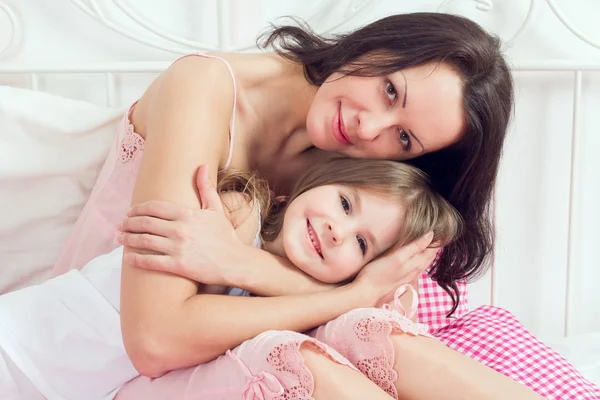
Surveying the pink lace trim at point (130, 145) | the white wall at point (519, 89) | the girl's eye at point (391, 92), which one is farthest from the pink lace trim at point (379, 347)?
the white wall at point (519, 89)

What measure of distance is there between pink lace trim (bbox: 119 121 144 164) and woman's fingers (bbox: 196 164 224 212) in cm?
24

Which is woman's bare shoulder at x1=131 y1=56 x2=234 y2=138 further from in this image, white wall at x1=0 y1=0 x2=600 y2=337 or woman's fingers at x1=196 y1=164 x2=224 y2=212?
white wall at x1=0 y1=0 x2=600 y2=337

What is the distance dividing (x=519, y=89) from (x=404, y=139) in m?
0.69

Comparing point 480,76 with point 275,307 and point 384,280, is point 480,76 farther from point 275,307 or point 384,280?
point 275,307

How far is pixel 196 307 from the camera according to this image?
1.07 metres

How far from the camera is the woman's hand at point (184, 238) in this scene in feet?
3.56

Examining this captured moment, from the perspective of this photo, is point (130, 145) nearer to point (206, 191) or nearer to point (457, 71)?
point (206, 191)

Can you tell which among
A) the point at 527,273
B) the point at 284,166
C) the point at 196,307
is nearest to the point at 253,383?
the point at 196,307

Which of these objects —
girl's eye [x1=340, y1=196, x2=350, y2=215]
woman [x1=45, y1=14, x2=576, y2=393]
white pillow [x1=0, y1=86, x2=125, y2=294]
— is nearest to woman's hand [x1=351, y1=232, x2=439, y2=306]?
woman [x1=45, y1=14, x2=576, y2=393]

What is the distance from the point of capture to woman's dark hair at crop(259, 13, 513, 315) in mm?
1303

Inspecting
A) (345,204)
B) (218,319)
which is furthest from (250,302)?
(345,204)

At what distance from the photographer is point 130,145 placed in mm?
1361

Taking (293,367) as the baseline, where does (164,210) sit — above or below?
above

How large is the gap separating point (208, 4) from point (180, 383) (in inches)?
40.8
